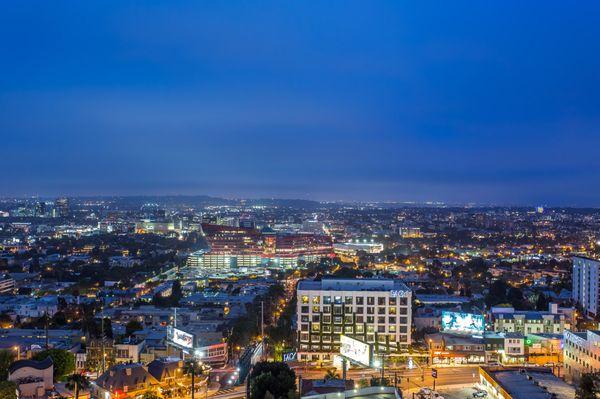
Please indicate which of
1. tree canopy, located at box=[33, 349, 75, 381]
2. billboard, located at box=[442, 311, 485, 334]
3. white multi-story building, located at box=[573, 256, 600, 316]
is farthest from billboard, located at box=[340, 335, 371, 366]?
white multi-story building, located at box=[573, 256, 600, 316]

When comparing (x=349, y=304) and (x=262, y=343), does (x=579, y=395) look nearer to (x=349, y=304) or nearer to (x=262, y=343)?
(x=349, y=304)

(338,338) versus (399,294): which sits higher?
(399,294)

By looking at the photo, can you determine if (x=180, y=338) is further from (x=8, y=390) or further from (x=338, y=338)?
(x=8, y=390)

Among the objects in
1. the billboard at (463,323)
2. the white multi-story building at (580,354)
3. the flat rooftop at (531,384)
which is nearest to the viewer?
the flat rooftop at (531,384)

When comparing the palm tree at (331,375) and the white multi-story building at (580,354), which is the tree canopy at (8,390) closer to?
the palm tree at (331,375)

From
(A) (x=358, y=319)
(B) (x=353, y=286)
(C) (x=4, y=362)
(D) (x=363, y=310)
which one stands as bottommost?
(C) (x=4, y=362)

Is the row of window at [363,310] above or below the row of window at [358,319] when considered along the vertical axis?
above

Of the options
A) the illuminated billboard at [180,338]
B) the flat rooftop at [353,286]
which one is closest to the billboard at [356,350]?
the flat rooftop at [353,286]

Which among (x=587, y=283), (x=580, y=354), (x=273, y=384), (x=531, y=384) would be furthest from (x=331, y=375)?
(x=587, y=283)
